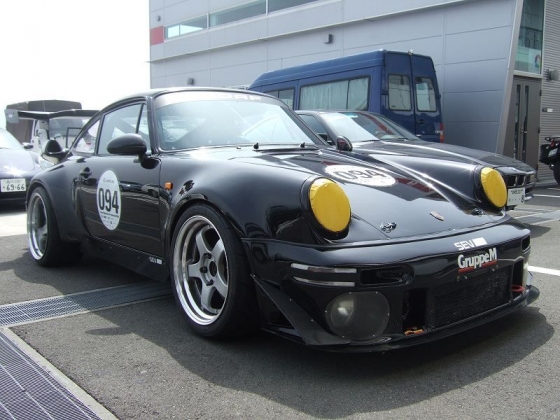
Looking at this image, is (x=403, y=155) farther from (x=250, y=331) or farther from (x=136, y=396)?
(x=136, y=396)

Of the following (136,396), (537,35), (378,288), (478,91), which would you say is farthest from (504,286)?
(537,35)

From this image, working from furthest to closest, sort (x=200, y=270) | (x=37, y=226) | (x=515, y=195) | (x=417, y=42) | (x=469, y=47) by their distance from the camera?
(x=417, y=42), (x=469, y=47), (x=515, y=195), (x=37, y=226), (x=200, y=270)

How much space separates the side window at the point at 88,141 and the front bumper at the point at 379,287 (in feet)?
7.50

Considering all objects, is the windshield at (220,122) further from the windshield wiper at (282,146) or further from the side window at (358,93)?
the side window at (358,93)

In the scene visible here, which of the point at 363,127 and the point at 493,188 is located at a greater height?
the point at 363,127

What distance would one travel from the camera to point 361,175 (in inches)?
119

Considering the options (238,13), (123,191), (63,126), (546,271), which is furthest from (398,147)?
(238,13)

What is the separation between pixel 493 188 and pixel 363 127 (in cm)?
335

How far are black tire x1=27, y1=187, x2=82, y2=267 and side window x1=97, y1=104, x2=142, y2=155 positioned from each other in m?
0.70

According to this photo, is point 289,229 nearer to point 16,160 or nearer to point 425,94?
point 16,160

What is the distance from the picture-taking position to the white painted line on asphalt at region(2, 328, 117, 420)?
2156 millimetres

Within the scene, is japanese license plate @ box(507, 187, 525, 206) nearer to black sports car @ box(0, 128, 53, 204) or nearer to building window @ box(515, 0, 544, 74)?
black sports car @ box(0, 128, 53, 204)

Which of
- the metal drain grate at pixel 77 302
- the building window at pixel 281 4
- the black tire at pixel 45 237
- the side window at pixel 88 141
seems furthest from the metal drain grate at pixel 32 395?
the building window at pixel 281 4

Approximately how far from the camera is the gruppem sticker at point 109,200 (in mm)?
Answer: 3619
